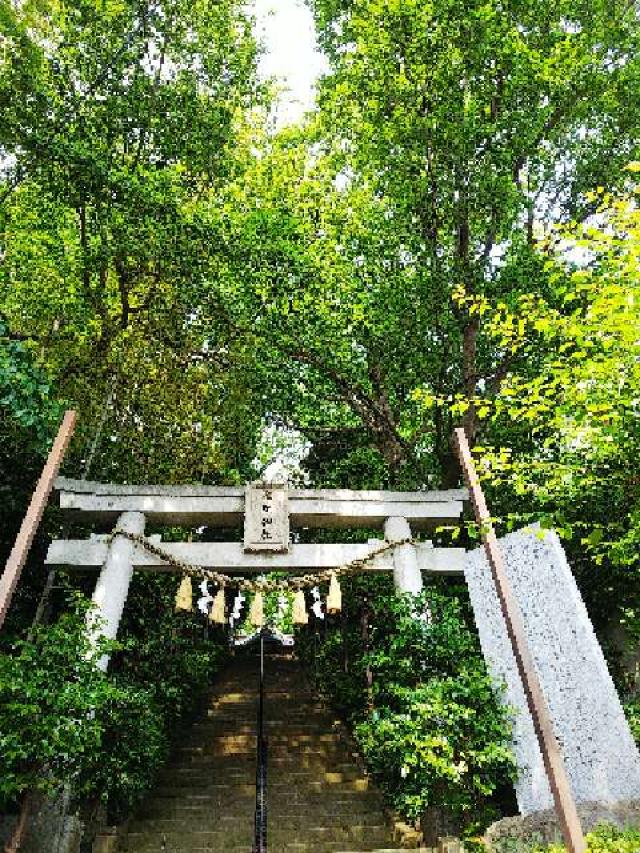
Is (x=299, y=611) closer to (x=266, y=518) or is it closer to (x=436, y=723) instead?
(x=266, y=518)

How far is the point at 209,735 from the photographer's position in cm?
1185

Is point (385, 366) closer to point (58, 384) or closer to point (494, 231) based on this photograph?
point (494, 231)

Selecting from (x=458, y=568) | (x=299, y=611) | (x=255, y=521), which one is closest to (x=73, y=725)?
(x=299, y=611)

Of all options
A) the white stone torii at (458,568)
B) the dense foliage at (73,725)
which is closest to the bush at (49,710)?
the dense foliage at (73,725)

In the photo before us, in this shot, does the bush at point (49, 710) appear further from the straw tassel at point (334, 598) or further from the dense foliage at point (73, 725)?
the straw tassel at point (334, 598)

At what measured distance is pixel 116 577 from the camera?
910cm

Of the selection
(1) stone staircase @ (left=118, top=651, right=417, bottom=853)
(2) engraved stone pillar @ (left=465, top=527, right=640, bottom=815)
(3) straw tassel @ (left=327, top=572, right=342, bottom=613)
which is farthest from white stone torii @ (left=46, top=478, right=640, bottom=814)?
(1) stone staircase @ (left=118, top=651, right=417, bottom=853)

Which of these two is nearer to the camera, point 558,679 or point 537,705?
point 537,705

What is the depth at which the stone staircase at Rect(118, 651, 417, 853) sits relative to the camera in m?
7.71

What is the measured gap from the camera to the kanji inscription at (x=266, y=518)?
9.43 meters

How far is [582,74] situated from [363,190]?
435cm

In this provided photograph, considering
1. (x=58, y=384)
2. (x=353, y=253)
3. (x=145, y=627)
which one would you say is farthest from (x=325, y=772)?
(x=353, y=253)

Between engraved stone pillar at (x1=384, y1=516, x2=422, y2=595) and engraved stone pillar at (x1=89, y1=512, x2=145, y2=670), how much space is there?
13.0ft

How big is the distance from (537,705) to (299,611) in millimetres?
3855
